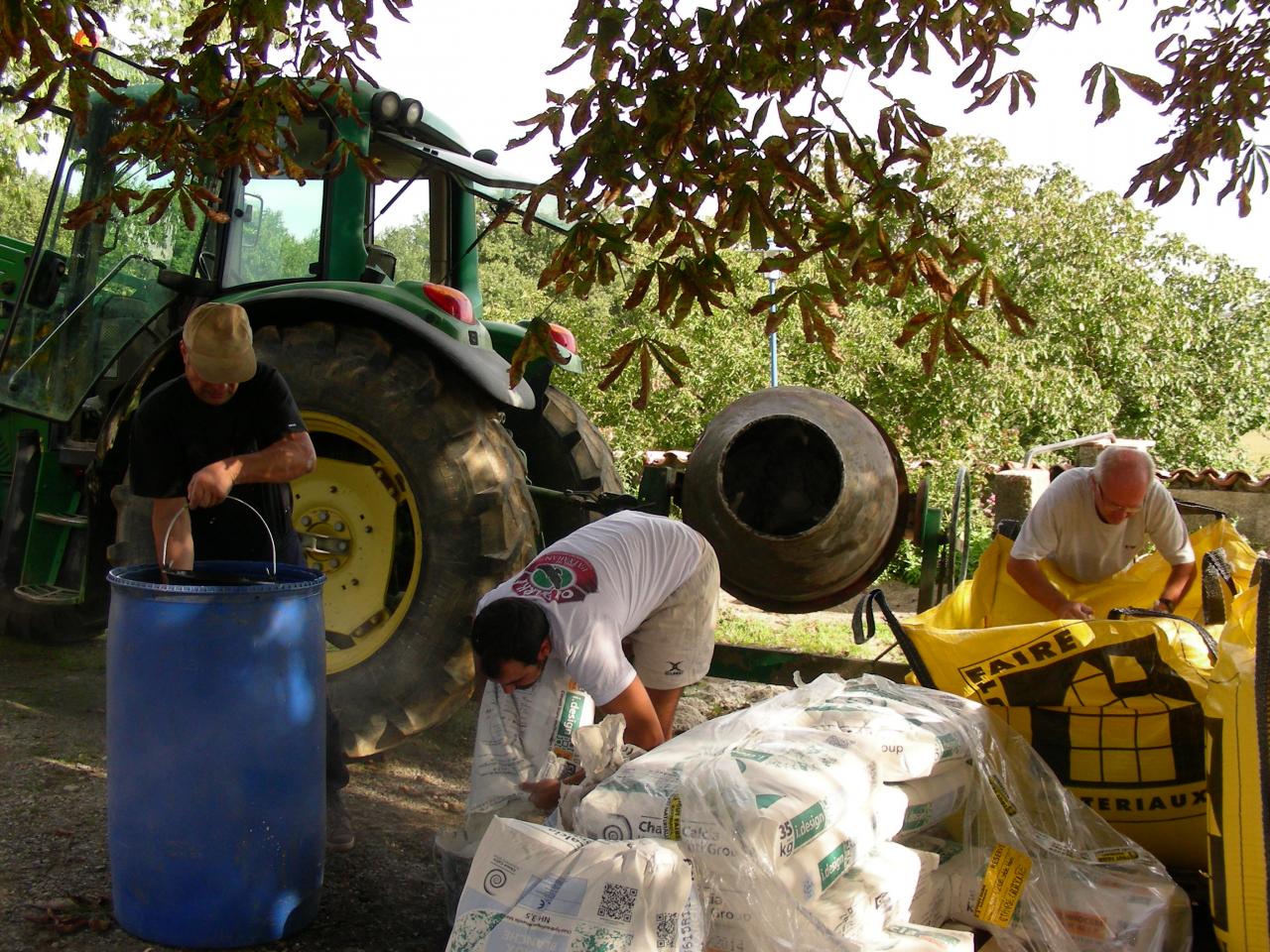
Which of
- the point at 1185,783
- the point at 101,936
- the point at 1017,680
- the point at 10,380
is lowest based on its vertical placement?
the point at 101,936

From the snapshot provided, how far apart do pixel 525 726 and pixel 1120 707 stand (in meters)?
1.48

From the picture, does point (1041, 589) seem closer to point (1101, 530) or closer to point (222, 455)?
point (1101, 530)

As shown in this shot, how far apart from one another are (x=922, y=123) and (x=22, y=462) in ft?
12.2

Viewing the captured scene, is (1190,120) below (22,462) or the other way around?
the other way around

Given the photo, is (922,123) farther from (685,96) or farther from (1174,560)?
(1174,560)

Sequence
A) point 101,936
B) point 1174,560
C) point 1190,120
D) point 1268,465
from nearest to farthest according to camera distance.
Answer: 1. point 101,936
2. point 1190,120
3. point 1174,560
4. point 1268,465

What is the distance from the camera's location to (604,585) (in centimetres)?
300

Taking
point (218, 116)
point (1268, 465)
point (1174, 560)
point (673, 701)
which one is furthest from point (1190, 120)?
point (1268, 465)

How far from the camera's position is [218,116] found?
2617 mm

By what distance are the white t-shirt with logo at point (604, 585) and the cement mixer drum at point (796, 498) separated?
1.97 ft

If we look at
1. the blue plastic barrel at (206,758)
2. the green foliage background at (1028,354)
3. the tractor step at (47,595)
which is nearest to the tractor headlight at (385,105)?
the tractor step at (47,595)

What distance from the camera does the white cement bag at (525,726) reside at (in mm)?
2875

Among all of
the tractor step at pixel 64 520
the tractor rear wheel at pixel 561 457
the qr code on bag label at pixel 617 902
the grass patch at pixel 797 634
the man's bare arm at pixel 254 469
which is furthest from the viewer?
the grass patch at pixel 797 634

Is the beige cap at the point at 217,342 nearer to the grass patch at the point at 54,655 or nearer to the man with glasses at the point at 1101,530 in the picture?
the grass patch at the point at 54,655
